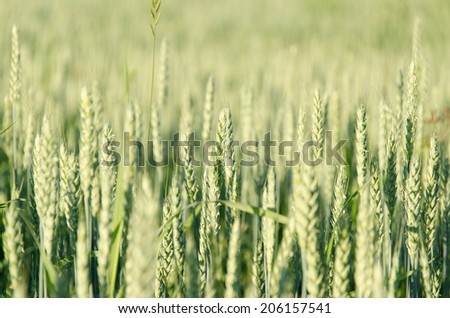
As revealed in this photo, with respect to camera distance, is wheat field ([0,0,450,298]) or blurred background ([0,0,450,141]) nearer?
wheat field ([0,0,450,298])

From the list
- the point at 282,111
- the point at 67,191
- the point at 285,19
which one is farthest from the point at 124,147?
the point at 285,19

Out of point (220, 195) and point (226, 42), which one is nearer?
point (220, 195)

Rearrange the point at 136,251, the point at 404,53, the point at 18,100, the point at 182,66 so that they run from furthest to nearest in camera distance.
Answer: the point at 404,53 < the point at 182,66 < the point at 18,100 < the point at 136,251

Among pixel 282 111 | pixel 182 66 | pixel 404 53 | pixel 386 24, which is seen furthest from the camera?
pixel 386 24

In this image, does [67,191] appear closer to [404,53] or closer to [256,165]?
[256,165]

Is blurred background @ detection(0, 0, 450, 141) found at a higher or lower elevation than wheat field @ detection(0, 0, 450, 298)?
higher

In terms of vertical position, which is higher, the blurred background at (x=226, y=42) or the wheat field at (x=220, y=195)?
the blurred background at (x=226, y=42)

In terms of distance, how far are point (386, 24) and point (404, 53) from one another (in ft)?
3.97

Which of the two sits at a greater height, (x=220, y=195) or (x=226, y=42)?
(x=226, y=42)

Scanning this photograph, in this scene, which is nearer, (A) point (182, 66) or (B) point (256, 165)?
(B) point (256, 165)

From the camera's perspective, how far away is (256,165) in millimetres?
1495

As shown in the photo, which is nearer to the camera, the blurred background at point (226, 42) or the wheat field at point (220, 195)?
the wheat field at point (220, 195)
